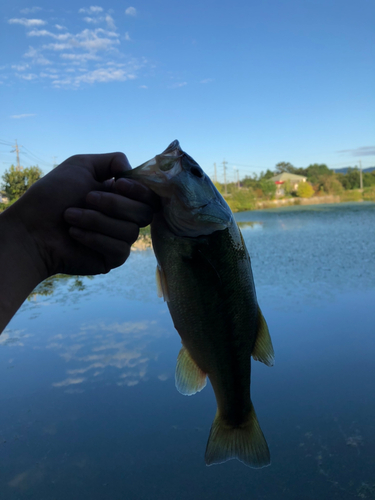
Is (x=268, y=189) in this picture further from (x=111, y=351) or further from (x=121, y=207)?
(x=121, y=207)

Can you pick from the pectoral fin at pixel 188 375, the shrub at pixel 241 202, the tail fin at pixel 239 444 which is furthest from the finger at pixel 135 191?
the shrub at pixel 241 202

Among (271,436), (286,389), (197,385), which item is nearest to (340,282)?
(286,389)

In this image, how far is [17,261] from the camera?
4.90 ft

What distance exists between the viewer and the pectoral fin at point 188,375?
1548 mm

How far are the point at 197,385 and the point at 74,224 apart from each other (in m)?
0.88

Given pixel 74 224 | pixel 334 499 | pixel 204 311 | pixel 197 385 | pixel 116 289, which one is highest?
pixel 74 224

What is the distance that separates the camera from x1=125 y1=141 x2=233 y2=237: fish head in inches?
51.8

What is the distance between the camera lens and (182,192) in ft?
4.34

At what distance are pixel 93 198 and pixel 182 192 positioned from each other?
0.37 metres

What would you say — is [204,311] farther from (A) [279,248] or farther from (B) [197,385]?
(A) [279,248]

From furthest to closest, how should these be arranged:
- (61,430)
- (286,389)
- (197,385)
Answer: (286,389) < (61,430) < (197,385)

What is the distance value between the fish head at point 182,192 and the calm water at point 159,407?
7.97ft

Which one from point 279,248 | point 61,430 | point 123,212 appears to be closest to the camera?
point 123,212

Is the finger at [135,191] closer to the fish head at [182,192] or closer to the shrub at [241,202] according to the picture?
the fish head at [182,192]
